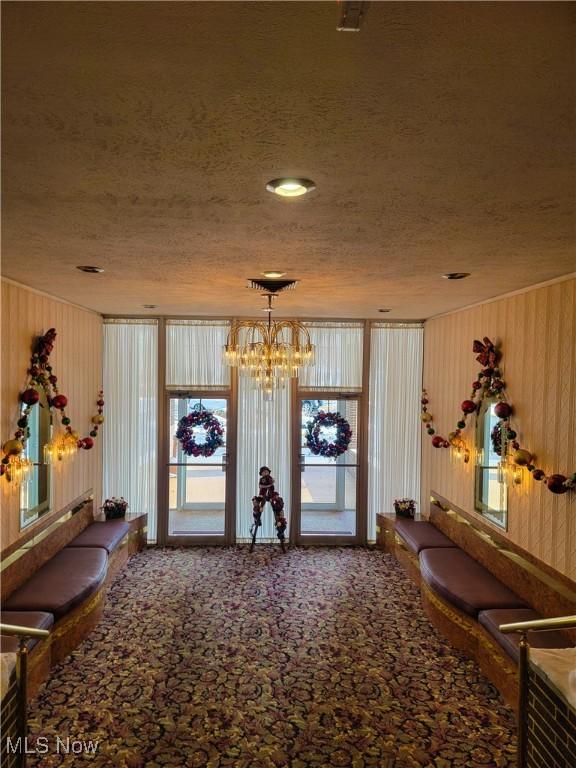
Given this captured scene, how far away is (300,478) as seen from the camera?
25.9ft

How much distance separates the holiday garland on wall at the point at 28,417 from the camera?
4452mm

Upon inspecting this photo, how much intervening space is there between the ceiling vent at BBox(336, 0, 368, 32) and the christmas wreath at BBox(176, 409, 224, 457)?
6923mm

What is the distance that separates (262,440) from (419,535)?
2.62 metres

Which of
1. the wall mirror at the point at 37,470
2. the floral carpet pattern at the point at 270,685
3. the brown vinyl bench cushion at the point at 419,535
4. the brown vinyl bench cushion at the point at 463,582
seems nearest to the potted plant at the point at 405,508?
the brown vinyl bench cushion at the point at 419,535

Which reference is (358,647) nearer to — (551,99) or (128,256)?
(128,256)

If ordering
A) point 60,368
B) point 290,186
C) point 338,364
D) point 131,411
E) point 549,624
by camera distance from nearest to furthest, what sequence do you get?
point 290,186 → point 549,624 → point 60,368 → point 131,411 → point 338,364

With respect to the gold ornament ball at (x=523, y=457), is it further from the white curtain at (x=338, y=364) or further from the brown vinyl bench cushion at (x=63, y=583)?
the brown vinyl bench cushion at (x=63, y=583)

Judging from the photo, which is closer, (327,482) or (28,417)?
(28,417)

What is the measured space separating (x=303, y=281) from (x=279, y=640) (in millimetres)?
3476

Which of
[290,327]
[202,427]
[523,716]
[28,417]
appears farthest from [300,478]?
[523,716]

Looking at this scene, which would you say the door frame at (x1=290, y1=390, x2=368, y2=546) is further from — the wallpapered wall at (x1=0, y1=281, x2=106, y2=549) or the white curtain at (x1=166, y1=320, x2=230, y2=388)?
the wallpapered wall at (x1=0, y1=281, x2=106, y2=549)

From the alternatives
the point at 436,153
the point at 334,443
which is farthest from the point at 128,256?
the point at 334,443
